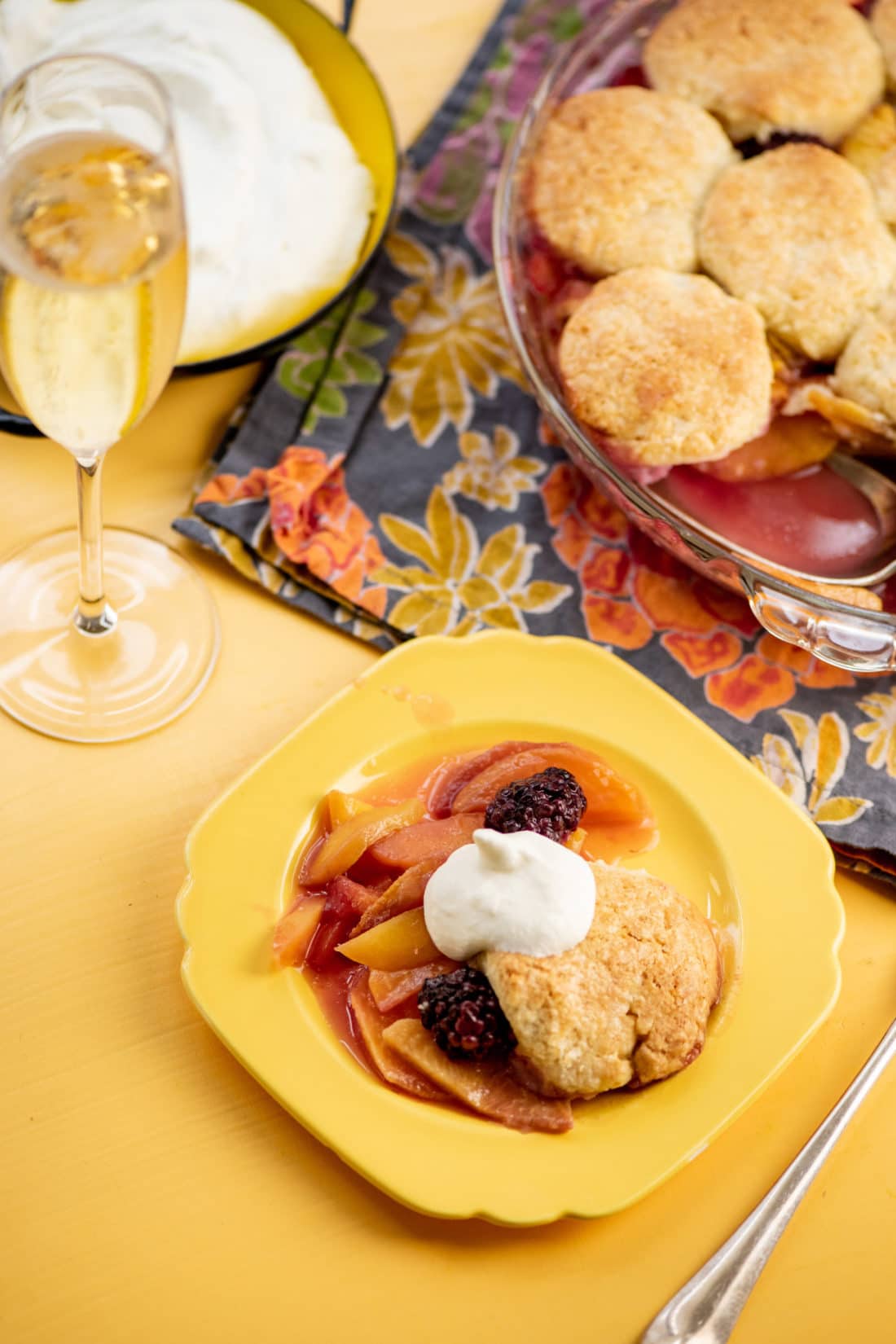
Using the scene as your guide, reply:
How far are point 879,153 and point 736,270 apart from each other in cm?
34

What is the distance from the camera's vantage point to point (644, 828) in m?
1.44

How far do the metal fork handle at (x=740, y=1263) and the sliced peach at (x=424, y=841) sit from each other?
18.0 inches

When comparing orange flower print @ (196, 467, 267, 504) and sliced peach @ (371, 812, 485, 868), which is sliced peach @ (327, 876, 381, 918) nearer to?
sliced peach @ (371, 812, 485, 868)

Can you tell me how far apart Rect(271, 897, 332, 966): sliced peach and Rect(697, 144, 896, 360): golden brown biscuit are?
979 mm

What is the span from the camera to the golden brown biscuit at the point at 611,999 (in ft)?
3.95

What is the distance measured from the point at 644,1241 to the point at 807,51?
1600mm

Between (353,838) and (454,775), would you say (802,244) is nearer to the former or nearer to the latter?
(454,775)

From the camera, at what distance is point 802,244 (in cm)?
170

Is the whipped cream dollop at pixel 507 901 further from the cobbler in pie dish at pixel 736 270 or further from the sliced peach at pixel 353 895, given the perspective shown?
the cobbler in pie dish at pixel 736 270

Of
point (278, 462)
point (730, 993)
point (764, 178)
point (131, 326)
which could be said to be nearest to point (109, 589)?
point (278, 462)

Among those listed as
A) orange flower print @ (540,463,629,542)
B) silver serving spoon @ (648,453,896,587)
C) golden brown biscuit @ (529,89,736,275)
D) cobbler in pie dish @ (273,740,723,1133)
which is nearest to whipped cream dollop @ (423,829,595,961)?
cobbler in pie dish @ (273,740,723,1133)

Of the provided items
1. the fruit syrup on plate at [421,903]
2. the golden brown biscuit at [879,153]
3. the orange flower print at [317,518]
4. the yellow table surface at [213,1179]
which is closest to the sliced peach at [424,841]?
the fruit syrup on plate at [421,903]

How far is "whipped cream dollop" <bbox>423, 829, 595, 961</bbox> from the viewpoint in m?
1.22

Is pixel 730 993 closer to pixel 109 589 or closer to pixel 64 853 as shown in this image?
pixel 64 853
